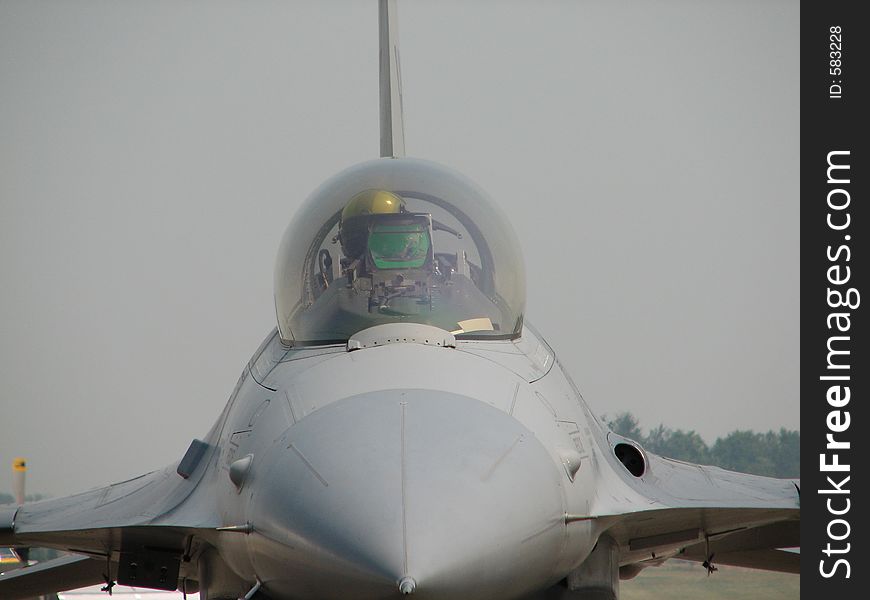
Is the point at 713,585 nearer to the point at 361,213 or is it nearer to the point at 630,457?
the point at 630,457

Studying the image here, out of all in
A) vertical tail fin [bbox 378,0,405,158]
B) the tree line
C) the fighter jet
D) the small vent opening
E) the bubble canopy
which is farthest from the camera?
the tree line

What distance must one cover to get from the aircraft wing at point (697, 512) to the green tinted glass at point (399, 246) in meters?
1.55

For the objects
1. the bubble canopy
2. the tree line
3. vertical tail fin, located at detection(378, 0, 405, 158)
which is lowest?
the tree line

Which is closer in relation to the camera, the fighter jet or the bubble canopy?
the fighter jet

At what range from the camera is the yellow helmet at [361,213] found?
19.4 ft

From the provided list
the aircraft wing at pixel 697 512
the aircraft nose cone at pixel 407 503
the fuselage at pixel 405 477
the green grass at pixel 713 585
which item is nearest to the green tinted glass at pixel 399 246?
the fuselage at pixel 405 477

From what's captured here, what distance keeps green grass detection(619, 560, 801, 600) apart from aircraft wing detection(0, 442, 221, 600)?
330 inches

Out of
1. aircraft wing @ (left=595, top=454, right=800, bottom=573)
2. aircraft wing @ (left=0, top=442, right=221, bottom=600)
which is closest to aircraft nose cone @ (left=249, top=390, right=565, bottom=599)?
aircraft wing @ (left=595, top=454, right=800, bottom=573)

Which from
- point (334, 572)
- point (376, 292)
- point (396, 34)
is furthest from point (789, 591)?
point (334, 572)

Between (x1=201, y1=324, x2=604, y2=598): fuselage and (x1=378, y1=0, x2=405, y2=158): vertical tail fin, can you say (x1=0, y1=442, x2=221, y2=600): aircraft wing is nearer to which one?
(x1=201, y1=324, x2=604, y2=598): fuselage

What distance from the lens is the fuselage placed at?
3916mm

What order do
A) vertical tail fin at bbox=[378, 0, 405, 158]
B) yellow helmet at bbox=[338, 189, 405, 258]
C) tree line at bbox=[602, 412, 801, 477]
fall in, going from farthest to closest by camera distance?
tree line at bbox=[602, 412, 801, 477]
vertical tail fin at bbox=[378, 0, 405, 158]
yellow helmet at bbox=[338, 189, 405, 258]

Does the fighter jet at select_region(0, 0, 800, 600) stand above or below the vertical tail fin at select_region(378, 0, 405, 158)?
below
